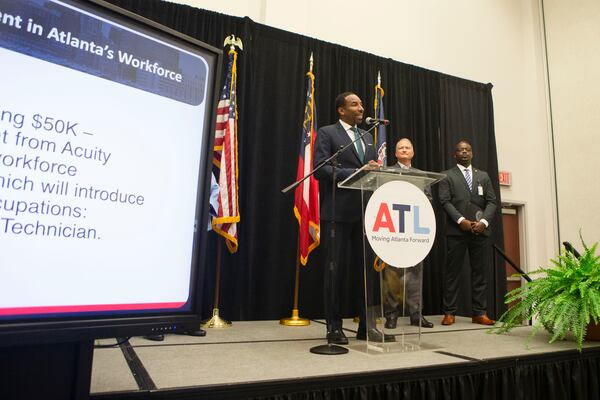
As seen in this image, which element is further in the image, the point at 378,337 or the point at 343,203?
the point at 343,203

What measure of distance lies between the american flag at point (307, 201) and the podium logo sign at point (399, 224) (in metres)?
1.41

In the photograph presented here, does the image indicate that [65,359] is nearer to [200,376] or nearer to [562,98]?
[200,376]

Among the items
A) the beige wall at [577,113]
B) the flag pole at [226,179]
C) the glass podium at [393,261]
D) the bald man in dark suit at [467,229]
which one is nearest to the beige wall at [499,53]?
the beige wall at [577,113]

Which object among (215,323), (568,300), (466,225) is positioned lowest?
(215,323)

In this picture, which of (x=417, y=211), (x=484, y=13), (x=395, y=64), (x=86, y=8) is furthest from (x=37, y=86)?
(x=484, y=13)

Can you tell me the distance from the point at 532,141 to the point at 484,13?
179cm

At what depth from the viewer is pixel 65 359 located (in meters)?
0.91

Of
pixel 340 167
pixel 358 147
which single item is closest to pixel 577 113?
pixel 358 147

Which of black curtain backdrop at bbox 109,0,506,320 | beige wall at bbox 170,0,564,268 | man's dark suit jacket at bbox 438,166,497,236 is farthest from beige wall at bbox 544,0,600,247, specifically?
man's dark suit jacket at bbox 438,166,497,236

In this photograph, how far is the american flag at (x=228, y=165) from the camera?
3178 mm

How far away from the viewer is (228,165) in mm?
3256

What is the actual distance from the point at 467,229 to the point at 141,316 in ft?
9.55

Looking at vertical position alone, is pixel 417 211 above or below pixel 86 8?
below

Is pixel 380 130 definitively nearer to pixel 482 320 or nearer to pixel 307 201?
pixel 307 201
